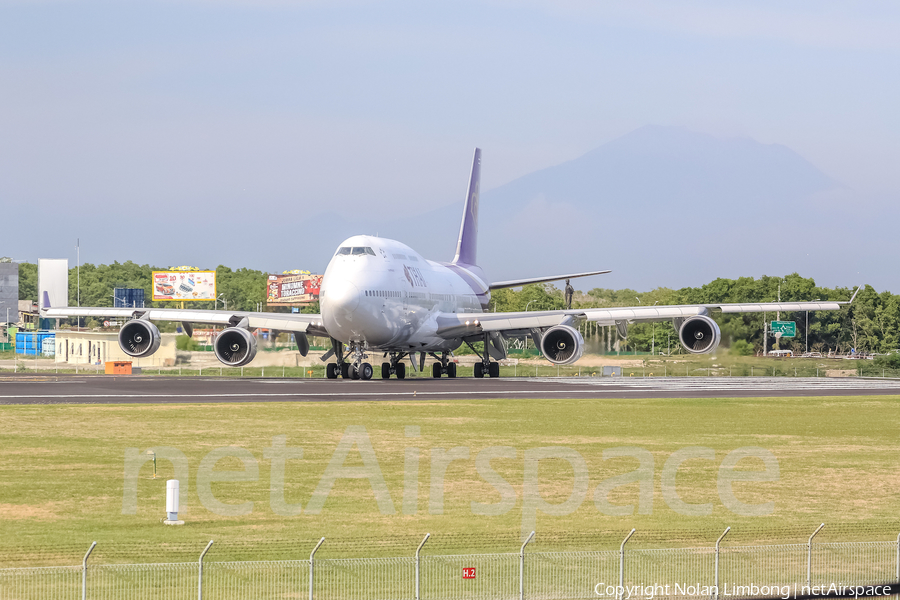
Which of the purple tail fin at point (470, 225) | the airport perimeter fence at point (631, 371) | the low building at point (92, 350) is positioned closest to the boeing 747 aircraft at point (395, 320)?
the airport perimeter fence at point (631, 371)

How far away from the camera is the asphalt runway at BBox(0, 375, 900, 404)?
146 feet

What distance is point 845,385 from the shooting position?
6456 cm

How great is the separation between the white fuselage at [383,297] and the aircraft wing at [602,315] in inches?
91.7

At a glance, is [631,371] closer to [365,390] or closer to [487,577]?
[365,390]

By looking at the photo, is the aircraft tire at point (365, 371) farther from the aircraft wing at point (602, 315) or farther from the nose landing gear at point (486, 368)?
the nose landing gear at point (486, 368)

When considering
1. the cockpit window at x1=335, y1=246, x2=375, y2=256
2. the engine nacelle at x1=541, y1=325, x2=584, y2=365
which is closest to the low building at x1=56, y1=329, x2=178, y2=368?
the cockpit window at x1=335, y1=246, x2=375, y2=256

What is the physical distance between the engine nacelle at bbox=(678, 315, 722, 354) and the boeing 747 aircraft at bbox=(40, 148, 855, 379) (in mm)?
54

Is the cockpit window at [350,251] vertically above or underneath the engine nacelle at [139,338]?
above

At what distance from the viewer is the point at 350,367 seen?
200ft

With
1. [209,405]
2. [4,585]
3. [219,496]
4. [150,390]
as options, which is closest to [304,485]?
[219,496]

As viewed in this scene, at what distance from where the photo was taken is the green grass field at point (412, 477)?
752 inches

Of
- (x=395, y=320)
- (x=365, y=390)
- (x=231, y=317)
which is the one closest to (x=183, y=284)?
(x=231, y=317)

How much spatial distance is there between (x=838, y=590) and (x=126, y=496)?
1367cm

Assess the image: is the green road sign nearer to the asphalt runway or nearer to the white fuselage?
the asphalt runway
